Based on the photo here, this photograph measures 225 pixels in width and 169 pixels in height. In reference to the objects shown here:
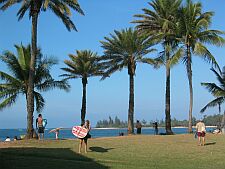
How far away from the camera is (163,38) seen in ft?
124

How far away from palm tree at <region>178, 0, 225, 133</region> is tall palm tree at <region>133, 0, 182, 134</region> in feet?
2.80

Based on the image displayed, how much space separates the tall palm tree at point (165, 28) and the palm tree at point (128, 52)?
3.47 feet

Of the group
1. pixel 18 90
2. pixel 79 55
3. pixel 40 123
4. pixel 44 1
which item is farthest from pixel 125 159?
pixel 79 55

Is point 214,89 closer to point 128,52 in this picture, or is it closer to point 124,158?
point 128,52

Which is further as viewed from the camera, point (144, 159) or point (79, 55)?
point (79, 55)

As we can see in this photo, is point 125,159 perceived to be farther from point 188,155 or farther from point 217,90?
point 217,90

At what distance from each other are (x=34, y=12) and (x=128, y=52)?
46.4 ft

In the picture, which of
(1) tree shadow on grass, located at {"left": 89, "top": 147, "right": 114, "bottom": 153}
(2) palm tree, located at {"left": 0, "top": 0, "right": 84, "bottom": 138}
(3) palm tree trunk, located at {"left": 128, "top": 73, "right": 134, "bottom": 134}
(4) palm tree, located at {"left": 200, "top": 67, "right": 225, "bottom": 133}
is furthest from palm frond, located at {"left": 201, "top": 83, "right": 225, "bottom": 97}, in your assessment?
(1) tree shadow on grass, located at {"left": 89, "top": 147, "right": 114, "bottom": 153}

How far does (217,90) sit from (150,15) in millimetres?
12772

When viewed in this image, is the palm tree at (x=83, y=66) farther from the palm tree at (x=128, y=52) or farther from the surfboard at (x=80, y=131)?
the surfboard at (x=80, y=131)

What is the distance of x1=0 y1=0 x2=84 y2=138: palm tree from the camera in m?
26.5

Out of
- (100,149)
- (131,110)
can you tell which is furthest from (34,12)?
(131,110)

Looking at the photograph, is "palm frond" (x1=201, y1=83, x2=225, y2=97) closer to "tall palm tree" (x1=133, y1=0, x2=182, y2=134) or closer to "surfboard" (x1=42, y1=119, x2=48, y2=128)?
"tall palm tree" (x1=133, y1=0, x2=182, y2=134)

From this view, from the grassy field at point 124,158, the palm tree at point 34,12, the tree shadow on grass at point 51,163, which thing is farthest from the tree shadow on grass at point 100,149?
the palm tree at point 34,12
